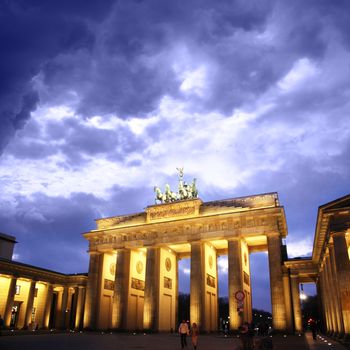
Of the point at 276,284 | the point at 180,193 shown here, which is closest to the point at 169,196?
the point at 180,193

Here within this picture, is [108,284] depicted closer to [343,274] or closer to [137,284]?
[137,284]

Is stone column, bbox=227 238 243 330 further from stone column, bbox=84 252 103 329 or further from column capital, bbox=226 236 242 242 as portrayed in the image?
stone column, bbox=84 252 103 329

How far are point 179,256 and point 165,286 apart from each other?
7148 mm

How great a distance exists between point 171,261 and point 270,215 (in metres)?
16.9

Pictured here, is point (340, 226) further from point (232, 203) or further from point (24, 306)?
point (24, 306)

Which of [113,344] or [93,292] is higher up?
[93,292]

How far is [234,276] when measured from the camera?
41.3 m

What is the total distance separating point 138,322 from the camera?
168 ft

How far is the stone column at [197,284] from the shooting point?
41.8m

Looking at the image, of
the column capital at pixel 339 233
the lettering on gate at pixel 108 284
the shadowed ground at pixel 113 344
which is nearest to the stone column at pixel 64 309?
the lettering on gate at pixel 108 284

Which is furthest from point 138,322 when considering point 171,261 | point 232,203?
point 232,203

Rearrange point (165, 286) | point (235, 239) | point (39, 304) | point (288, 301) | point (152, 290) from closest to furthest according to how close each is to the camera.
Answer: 1. point (288, 301)
2. point (235, 239)
3. point (152, 290)
4. point (165, 286)
5. point (39, 304)

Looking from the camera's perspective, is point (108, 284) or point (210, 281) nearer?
point (210, 281)

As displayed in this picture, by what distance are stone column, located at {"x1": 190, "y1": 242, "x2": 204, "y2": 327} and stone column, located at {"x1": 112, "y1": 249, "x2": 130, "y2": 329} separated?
9989mm
